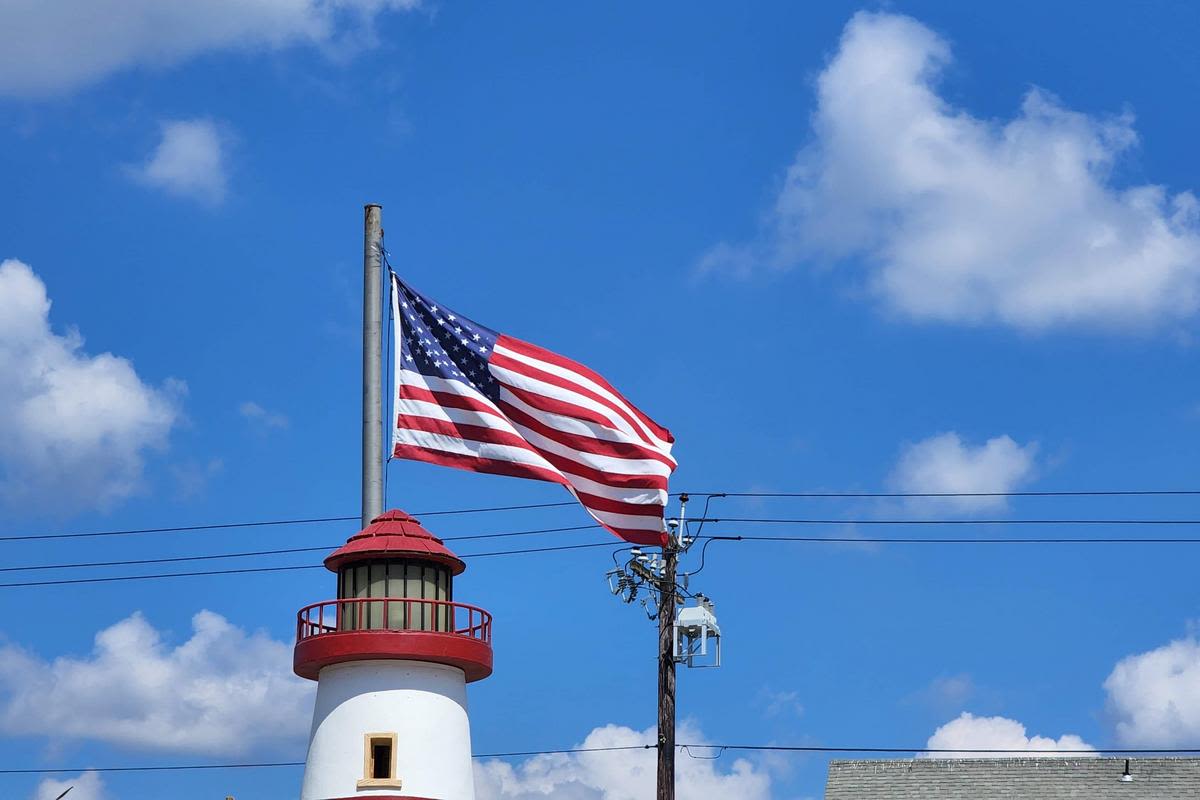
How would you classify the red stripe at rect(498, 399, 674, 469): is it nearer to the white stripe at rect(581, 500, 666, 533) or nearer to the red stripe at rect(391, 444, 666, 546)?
the red stripe at rect(391, 444, 666, 546)

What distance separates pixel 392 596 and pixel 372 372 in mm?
5865

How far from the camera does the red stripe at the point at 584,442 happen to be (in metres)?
31.7

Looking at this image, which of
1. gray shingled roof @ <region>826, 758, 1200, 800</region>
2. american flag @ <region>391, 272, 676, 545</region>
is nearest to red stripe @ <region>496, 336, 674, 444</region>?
american flag @ <region>391, 272, 676, 545</region>

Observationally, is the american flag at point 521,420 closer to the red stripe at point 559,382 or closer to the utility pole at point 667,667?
the red stripe at point 559,382

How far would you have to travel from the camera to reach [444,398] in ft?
101

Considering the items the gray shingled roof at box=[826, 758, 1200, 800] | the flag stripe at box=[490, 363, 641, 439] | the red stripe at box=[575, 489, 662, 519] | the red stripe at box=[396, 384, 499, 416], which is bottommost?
the gray shingled roof at box=[826, 758, 1200, 800]

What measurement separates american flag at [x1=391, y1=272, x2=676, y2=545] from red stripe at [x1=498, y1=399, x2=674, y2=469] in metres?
0.02

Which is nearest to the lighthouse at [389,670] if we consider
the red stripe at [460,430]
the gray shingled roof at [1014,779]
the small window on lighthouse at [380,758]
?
the small window on lighthouse at [380,758]

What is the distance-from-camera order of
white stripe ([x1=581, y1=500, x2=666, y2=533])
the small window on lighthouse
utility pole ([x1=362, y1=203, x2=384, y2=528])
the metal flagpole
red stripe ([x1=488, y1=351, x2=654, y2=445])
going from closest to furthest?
utility pole ([x1=362, y1=203, x2=384, y2=528]) → red stripe ([x1=488, y1=351, x2=654, y2=445]) → white stripe ([x1=581, y1=500, x2=666, y2=533]) → the small window on lighthouse → the metal flagpole

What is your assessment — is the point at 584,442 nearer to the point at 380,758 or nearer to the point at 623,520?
the point at 623,520

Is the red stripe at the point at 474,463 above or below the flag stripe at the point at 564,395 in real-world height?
below

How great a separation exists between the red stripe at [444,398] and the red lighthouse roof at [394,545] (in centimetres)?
320

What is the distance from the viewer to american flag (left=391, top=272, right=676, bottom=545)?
30.6m

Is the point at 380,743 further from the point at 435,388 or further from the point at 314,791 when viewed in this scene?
the point at 435,388
